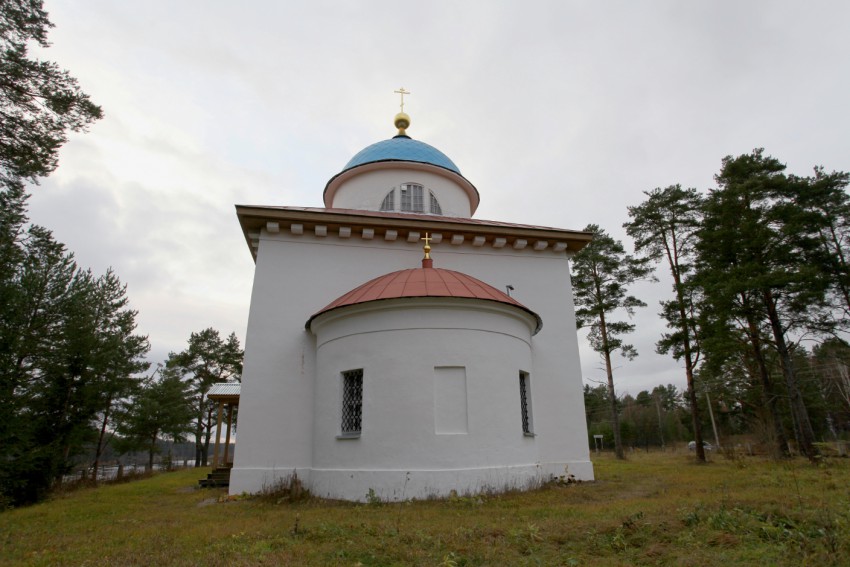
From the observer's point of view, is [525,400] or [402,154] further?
[402,154]

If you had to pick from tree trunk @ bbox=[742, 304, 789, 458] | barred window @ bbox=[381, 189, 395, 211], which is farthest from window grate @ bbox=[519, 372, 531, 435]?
tree trunk @ bbox=[742, 304, 789, 458]

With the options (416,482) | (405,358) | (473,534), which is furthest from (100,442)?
(473,534)

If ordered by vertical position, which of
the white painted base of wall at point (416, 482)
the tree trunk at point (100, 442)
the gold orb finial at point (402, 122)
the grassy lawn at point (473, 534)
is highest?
the gold orb finial at point (402, 122)

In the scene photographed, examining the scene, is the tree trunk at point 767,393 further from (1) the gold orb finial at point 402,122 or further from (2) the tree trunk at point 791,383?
(1) the gold orb finial at point 402,122

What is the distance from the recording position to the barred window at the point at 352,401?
30.7ft

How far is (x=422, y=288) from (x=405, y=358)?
146cm

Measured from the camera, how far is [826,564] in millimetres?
3752

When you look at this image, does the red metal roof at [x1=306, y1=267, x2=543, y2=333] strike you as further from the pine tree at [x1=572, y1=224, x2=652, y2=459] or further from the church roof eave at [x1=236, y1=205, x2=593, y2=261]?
the pine tree at [x1=572, y1=224, x2=652, y2=459]

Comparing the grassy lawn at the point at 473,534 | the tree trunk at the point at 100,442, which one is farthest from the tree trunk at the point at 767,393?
the tree trunk at the point at 100,442

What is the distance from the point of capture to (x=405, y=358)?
905cm

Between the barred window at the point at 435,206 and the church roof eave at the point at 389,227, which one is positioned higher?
the barred window at the point at 435,206

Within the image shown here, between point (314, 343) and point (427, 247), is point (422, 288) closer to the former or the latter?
point (427, 247)

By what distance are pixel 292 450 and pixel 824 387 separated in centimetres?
4230

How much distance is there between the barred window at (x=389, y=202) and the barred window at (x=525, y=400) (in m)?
7.06
